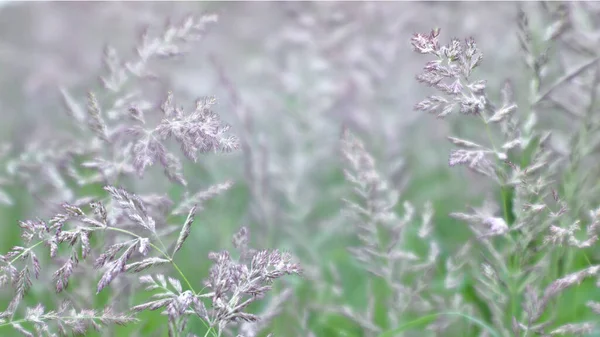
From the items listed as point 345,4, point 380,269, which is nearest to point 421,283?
point 380,269

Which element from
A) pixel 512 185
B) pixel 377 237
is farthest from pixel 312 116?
Answer: pixel 512 185

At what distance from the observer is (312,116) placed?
3418 mm

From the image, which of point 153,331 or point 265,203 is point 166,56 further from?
point 265,203

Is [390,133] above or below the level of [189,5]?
below

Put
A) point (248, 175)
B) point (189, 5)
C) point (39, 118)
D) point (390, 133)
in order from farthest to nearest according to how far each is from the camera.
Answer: point (39, 118) < point (189, 5) < point (390, 133) < point (248, 175)

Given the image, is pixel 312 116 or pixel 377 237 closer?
pixel 377 237

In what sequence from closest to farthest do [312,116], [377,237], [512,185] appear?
[512,185] → [377,237] → [312,116]

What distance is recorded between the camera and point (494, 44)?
3.90m

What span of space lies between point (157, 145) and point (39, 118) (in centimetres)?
339

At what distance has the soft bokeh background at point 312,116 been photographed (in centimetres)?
303

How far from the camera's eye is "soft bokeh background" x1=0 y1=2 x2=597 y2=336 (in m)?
3.03

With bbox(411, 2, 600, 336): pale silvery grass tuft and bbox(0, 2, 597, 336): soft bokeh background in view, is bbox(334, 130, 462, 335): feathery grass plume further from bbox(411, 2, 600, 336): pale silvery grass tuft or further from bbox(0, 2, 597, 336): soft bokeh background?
bbox(0, 2, 597, 336): soft bokeh background

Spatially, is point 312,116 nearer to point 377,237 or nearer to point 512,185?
point 377,237

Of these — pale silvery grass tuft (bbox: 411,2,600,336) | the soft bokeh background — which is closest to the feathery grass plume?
pale silvery grass tuft (bbox: 411,2,600,336)
